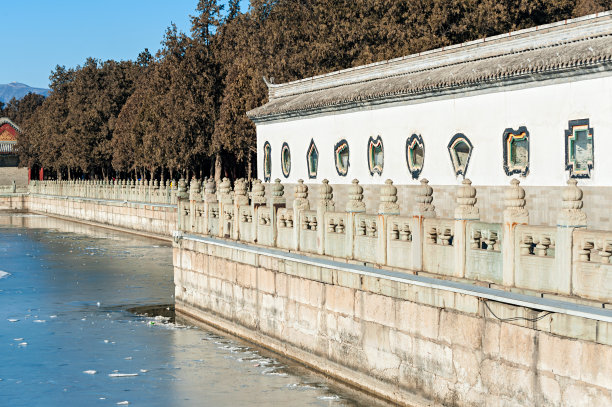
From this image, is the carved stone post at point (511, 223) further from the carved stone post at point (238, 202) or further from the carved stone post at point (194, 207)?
the carved stone post at point (194, 207)

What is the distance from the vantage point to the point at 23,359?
16.2 metres

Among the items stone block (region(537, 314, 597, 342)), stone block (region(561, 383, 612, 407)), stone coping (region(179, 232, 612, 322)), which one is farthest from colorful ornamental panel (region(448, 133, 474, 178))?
stone block (region(561, 383, 612, 407))

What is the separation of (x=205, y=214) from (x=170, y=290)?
588 cm

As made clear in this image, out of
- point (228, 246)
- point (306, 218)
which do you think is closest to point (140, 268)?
point (228, 246)

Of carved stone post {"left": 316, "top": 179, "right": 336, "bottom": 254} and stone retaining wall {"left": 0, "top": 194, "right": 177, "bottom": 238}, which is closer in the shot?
carved stone post {"left": 316, "top": 179, "right": 336, "bottom": 254}

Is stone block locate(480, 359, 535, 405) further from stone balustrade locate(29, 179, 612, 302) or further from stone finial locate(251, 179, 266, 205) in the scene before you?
stone finial locate(251, 179, 266, 205)

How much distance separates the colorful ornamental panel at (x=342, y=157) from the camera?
24.9 meters

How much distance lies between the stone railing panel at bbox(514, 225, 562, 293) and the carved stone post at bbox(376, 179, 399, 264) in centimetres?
292

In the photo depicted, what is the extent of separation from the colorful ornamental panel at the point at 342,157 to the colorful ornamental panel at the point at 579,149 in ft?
29.1

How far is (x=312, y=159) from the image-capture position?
87.6 feet

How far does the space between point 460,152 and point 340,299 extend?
7809 millimetres

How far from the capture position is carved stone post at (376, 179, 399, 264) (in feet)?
41.3

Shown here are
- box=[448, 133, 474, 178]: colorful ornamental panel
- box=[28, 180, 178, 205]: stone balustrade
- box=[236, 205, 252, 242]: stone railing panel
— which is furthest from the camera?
box=[28, 180, 178, 205]: stone balustrade

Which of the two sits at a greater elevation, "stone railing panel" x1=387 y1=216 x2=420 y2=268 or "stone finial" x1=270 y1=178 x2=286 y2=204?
"stone finial" x1=270 y1=178 x2=286 y2=204
